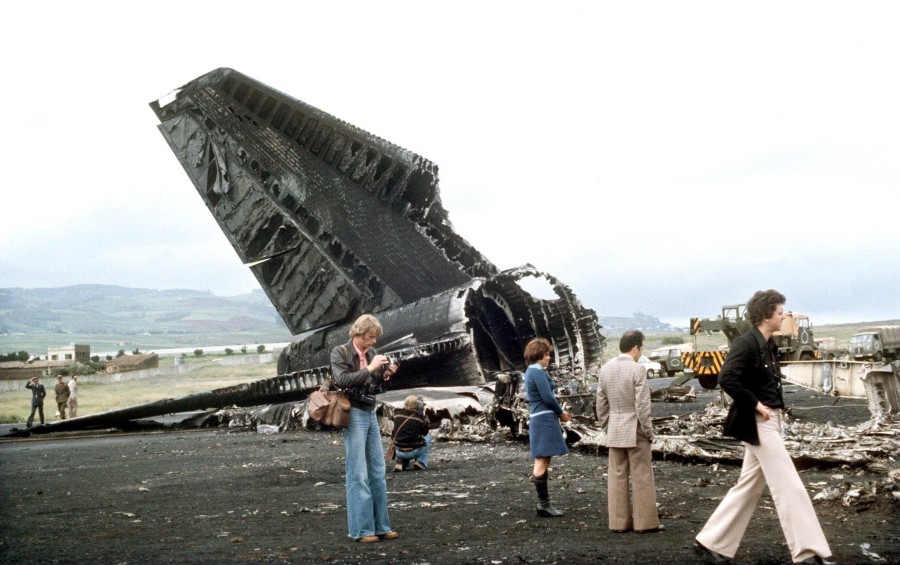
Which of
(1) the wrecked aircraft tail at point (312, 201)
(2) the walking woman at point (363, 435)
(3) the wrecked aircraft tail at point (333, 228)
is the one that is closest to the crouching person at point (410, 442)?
(2) the walking woman at point (363, 435)

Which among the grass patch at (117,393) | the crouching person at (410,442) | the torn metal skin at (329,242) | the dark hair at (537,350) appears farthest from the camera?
the grass patch at (117,393)

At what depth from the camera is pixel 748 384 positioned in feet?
17.2

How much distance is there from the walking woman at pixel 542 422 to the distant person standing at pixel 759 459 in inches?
72.1

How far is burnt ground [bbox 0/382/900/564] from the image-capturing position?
570cm

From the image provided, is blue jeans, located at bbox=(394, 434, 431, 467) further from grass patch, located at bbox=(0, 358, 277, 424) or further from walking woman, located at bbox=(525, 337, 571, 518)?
grass patch, located at bbox=(0, 358, 277, 424)

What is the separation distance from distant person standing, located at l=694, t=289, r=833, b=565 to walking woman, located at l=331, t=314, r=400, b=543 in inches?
87.6

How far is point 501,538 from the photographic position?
6.17 metres

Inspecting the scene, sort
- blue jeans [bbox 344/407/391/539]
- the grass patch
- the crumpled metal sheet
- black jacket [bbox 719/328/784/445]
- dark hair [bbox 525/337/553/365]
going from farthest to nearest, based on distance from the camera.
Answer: the grass patch
the crumpled metal sheet
dark hair [bbox 525/337/553/365]
blue jeans [bbox 344/407/391/539]
black jacket [bbox 719/328/784/445]

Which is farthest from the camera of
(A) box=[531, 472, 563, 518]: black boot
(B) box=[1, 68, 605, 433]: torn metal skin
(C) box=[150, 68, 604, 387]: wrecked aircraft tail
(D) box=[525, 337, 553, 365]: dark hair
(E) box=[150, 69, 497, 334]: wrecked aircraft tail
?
(E) box=[150, 69, 497, 334]: wrecked aircraft tail

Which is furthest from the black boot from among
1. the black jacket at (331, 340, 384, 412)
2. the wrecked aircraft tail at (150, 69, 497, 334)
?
the wrecked aircraft tail at (150, 69, 497, 334)

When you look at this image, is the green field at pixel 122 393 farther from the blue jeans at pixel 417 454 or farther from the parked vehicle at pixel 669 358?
the blue jeans at pixel 417 454

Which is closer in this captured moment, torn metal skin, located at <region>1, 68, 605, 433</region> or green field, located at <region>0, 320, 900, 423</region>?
torn metal skin, located at <region>1, 68, 605, 433</region>

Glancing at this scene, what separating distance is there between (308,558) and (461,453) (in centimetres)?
727

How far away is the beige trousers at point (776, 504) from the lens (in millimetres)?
4836
